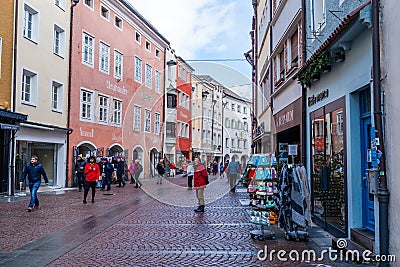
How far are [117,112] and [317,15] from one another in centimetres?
2052

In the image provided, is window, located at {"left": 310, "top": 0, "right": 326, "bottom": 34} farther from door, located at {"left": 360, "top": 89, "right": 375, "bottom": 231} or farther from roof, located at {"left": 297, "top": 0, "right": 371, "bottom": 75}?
door, located at {"left": 360, "top": 89, "right": 375, "bottom": 231}

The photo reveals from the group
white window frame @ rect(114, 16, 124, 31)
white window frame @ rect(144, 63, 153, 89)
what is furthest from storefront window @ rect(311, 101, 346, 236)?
white window frame @ rect(144, 63, 153, 89)

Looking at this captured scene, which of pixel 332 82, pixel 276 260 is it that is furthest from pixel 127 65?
pixel 276 260

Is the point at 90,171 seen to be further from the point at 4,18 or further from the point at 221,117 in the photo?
the point at 221,117

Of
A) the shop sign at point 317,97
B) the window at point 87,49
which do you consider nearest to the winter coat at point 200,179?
the shop sign at point 317,97

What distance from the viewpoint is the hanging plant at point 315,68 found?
9044 millimetres

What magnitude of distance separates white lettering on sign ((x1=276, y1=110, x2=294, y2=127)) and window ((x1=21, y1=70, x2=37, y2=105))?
36.5 feet

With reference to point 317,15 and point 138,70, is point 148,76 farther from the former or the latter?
point 317,15

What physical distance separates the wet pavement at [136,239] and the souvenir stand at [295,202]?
27 cm

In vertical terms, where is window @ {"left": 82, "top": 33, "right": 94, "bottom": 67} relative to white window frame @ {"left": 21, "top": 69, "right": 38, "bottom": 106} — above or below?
above

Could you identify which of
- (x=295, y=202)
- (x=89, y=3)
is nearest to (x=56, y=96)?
(x=89, y=3)

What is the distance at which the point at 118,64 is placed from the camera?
30.0 meters

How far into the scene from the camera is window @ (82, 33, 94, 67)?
2578 cm

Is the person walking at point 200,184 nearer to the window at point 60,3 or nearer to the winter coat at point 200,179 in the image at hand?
the winter coat at point 200,179
